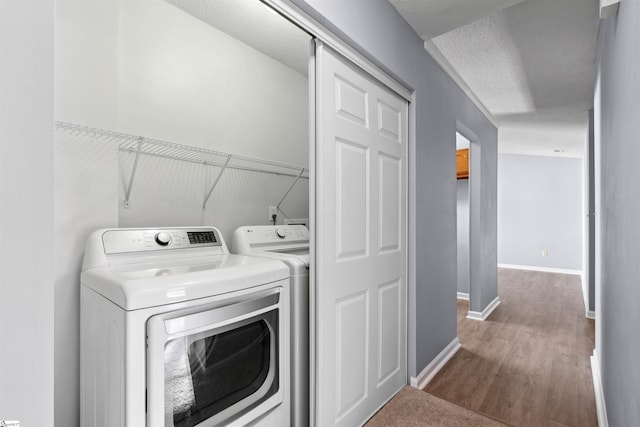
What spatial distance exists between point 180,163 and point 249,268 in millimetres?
891

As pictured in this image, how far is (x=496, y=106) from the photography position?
3836 millimetres

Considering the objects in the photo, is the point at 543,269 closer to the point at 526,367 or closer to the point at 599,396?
the point at 526,367

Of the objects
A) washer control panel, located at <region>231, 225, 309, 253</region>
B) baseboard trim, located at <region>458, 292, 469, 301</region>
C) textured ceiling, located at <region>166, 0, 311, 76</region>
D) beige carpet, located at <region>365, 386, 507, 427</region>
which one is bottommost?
baseboard trim, located at <region>458, 292, 469, 301</region>

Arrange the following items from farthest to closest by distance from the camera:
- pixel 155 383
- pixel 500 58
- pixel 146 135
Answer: pixel 500 58 < pixel 146 135 < pixel 155 383

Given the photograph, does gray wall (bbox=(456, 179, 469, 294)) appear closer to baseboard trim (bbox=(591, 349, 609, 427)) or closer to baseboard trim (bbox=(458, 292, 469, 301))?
baseboard trim (bbox=(458, 292, 469, 301))

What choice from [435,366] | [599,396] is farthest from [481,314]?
[599,396]

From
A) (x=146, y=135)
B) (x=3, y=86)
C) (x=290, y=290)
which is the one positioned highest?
(x=146, y=135)

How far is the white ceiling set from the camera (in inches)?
78.7

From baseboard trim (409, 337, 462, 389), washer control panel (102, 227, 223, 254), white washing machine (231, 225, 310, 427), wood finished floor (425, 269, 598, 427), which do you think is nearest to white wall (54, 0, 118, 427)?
washer control panel (102, 227, 223, 254)

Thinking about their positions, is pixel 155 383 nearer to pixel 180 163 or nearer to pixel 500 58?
pixel 180 163

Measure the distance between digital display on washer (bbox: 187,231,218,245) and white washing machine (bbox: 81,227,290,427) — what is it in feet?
0.20

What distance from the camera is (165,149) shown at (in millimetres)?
1771

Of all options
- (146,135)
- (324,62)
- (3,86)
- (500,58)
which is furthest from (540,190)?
(3,86)

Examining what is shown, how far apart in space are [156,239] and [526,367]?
2960 mm
